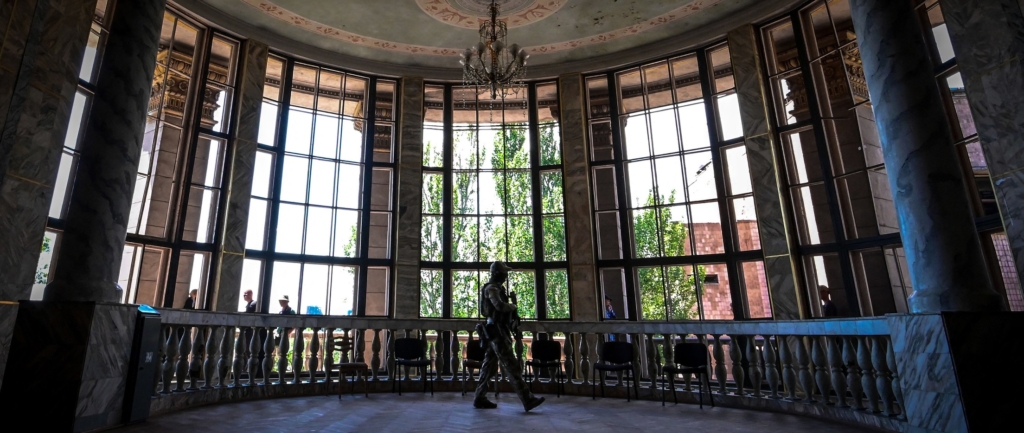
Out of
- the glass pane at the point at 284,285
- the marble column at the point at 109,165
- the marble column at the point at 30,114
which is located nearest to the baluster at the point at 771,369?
the marble column at the point at 109,165

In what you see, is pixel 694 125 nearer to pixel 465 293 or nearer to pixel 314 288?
pixel 465 293

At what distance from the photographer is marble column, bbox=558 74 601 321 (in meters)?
9.45

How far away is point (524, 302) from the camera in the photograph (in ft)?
33.4

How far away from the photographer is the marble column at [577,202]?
945 centimetres

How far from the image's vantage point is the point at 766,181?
8.36 metres

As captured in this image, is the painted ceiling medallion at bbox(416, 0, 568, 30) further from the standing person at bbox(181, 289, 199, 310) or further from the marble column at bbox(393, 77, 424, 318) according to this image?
the standing person at bbox(181, 289, 199, 310)

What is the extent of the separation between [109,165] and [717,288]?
859 centimetres

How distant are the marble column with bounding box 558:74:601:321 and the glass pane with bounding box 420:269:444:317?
2471 mm

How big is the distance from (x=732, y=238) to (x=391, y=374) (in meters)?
5.87

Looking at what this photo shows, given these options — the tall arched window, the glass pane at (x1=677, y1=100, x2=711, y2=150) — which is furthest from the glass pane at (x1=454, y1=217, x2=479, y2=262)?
the glass pane at (x1=677, y1=100, x2=711, y2=150)

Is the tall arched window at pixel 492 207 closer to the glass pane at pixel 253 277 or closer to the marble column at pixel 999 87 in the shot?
the glass pane at pixel 253 277

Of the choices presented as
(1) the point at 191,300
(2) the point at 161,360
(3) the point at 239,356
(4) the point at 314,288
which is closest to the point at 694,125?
(4) the point at 314,288

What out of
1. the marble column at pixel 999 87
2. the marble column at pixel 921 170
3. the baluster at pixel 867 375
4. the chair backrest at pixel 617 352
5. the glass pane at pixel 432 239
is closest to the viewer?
the marble column at pixel 921 170

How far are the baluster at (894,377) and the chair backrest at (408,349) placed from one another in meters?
5.08
